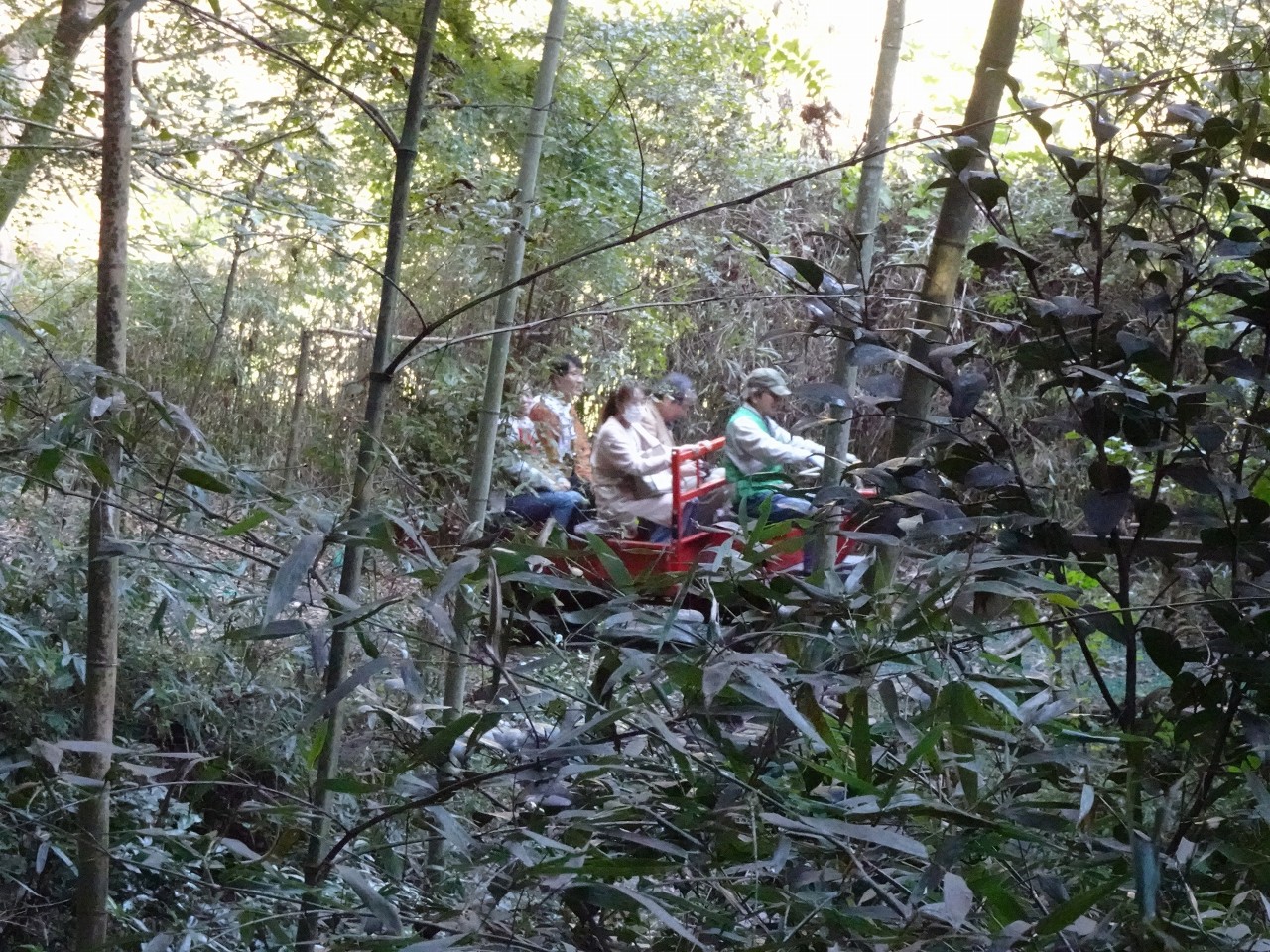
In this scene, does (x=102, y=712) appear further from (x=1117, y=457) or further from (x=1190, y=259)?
(x=1117, y=457)

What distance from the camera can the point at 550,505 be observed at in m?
3.94

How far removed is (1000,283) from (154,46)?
3565 millimetres

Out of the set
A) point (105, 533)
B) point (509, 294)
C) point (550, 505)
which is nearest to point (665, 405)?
point (550, 505)

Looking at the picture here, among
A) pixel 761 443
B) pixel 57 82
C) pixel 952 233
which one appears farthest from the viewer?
pixel 761 443

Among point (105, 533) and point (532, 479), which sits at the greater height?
point (532, 479)

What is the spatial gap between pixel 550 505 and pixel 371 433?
112 inches

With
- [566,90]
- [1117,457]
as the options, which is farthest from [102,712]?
[566,90]

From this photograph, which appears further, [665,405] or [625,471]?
[665,405]

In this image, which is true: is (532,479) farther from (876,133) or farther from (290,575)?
(290,575)

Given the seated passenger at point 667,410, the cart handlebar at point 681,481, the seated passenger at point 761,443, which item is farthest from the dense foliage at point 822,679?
the seated passenger at point 667,410

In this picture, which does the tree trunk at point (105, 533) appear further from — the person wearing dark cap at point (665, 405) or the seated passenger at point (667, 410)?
the person wearing dark cap at point (665, 405)

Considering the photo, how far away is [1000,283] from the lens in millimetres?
4852

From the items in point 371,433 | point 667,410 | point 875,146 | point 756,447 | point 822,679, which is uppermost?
point 875,146

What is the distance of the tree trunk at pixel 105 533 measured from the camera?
126cm
